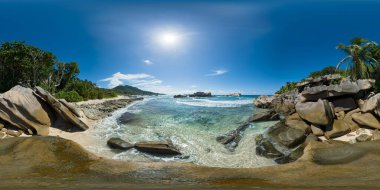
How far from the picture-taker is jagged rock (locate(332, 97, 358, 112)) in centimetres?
2387

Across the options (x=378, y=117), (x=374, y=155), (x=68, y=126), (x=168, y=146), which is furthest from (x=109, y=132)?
(x=378, y=117)

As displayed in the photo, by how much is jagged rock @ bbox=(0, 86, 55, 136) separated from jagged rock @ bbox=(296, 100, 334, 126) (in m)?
21.3

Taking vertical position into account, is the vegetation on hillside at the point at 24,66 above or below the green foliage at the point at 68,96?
above

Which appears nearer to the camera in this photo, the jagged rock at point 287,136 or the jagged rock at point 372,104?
the jagged rock at point 287,136

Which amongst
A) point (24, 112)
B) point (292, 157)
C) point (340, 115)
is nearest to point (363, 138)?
point (340, 115)

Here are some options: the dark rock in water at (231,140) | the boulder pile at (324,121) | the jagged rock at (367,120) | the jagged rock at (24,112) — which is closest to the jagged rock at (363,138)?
the boulder pile at (324,121)

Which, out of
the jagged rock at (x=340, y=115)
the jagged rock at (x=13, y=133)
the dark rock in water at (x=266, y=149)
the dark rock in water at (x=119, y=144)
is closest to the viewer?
the dark rock in water at (x=266, y=149)

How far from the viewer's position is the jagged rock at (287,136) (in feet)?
59.7

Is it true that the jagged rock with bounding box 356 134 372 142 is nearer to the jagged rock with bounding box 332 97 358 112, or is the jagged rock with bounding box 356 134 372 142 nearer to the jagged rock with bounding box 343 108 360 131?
the jagged rock with bounding box 343 108 360 131

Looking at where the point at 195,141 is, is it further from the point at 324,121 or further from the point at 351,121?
the point at 351,121

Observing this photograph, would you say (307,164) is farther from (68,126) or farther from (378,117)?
(68,126)

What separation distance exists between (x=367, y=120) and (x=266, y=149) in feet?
29.9

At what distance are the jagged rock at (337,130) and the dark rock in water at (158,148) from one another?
453 inches

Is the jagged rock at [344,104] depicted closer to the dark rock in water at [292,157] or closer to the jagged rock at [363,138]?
the jagged rock at [363,138]
